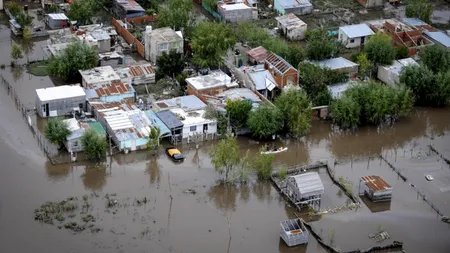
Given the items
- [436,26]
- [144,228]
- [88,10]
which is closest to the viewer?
[144,228]

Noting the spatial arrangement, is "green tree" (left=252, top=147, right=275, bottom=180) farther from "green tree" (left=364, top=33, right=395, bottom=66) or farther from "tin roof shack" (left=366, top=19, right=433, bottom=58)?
"tin roof shack" (left=366, top=19, right=433, bottom=58)

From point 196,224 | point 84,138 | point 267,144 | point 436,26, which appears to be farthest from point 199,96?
point 436,26

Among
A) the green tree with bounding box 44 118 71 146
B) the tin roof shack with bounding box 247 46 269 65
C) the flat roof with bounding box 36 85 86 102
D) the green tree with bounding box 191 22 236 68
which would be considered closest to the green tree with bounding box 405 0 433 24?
the tin roof shack with bounding box 247 46 269 65

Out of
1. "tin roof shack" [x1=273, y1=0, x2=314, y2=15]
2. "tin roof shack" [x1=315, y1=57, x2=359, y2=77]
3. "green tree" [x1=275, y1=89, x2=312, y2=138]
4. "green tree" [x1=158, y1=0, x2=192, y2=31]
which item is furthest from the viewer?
"tin roof shack" [x1=273, y1=0, x2=314, y2=15]

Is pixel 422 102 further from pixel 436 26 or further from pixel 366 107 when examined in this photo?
pixel 436 26

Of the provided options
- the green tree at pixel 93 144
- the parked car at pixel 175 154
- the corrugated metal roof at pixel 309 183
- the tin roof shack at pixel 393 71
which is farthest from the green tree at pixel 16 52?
the tin roof shack at pixel 393 71

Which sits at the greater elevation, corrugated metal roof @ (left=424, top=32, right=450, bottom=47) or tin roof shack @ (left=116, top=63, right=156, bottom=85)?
corrugated metal roof @ (left=424, top=32, right=450, bottom=47)

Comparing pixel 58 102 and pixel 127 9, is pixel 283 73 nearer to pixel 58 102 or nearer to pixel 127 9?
pixel 58 102

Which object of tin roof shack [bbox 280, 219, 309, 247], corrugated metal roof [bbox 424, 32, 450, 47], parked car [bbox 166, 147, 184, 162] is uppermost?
corrugated metal roof [bbox 424, 32, 450, 47]
